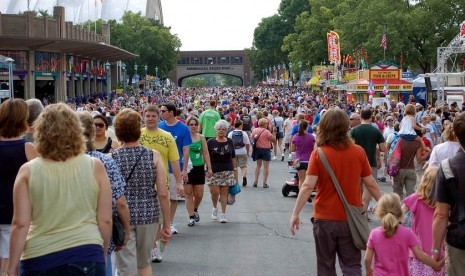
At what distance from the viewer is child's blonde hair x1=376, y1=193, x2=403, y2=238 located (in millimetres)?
6328

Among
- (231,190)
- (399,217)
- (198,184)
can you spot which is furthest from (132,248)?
(231,190)

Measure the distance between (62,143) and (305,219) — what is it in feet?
29.0

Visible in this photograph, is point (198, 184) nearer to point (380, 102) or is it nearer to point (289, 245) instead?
point (289, 245)

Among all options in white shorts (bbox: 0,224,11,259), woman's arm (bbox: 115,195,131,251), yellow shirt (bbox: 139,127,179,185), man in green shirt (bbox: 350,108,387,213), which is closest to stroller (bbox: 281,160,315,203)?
man in green shirt (bbox: 350,108,387,213)

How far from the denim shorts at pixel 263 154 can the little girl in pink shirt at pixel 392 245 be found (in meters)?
11.7

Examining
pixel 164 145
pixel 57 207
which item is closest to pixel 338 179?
pixel 57 207

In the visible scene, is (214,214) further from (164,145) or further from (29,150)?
(29,150)

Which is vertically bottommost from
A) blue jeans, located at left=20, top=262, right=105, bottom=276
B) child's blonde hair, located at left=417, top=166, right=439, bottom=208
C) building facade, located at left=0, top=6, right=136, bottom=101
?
blue jeans, located at left=20, top=262, right=105, bottom=276

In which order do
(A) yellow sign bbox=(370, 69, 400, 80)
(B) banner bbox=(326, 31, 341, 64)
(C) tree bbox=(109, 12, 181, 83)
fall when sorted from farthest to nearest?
(C) tree bbox=(109, 12, 181, 83)
(B) banner bbox=(326, 31, 341, 64)
(A) yellow sign bbox=(370, 69, 400, 80)

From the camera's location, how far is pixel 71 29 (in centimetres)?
6556

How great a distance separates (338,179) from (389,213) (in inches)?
18.5

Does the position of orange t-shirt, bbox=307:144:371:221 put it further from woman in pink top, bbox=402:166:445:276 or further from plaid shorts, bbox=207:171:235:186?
plaid shorts, bbox=207:171:235:186

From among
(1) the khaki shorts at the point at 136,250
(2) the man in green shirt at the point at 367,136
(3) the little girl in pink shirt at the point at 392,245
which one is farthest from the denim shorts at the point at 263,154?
(3) the little girl in pink shirt at the point at 392,245

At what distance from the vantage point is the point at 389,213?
638cm
